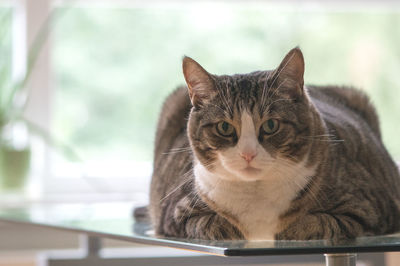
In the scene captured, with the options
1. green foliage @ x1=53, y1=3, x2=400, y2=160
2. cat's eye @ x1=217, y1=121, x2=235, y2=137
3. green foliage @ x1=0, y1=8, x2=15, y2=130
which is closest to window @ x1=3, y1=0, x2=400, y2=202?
green foliage @ x1=53, y1=3, x2=400, y2=160

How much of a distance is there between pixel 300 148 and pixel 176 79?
63.1 inches

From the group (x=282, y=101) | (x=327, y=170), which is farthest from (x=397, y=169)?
(x=282, y=101)

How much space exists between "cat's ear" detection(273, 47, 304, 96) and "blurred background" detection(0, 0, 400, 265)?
1.50 metres

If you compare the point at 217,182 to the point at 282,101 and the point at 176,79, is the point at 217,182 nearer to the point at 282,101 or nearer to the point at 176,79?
the point at 282,101

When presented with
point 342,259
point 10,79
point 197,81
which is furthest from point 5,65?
point 342,259

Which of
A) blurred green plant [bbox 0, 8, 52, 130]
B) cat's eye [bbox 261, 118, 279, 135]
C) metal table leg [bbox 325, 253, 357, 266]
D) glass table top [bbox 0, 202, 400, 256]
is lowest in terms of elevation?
metal table leg [bbox 325, 253, 357, 266]

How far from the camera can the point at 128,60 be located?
8.45 feet

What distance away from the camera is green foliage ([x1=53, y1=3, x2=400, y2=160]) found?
2553mm

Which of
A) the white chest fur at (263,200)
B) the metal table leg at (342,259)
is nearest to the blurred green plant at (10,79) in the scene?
the white chest fur at (263,200)

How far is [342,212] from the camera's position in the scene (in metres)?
1.01

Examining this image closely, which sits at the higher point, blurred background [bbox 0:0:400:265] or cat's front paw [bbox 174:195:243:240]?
blurred background [bbox 0:0:400:265]

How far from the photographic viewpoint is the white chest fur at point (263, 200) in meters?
1.03

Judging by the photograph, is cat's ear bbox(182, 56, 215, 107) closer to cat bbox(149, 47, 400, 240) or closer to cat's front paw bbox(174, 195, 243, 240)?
cat bbox(149, 47, 400, 240)

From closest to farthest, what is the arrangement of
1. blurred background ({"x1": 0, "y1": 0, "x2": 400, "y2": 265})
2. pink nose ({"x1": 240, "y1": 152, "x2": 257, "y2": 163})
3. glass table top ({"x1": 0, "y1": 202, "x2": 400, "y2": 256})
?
glass table top ({"x1": 0, "y1": 202, "x2": 400, "y2": 256}) < pink nose ({"x1": 240, "y1": 152, "x2": 257, "y2": 163}) < blurred background ({"x1": 0, "y1": 0, "x2": 400, "y2": 265})
